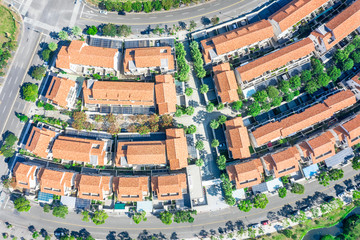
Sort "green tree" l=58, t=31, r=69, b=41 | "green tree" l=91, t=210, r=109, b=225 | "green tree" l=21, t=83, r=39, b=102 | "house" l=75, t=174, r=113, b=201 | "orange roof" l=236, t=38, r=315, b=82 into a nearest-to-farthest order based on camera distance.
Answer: "house" l=75, t=174, r=113, b=201
"green tree" l=91, t=210, r=109, b=225
"orange roof" l=236, t=38, r=315, b=82
"green tree" l=21, t=83, r=39, b=102
"green tree" l=58, t=31, r=69, b=41

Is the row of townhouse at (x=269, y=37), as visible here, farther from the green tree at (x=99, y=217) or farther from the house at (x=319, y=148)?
the green tree at (x=99, y=217)

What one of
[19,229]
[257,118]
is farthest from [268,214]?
[19,229]

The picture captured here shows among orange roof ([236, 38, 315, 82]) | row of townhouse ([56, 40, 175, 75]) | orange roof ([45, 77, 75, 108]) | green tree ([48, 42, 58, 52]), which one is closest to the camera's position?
orange roof ([236, 38, 315, 82])

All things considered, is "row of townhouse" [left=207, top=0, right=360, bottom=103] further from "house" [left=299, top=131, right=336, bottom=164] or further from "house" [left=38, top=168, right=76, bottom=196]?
"house" [left=38, top=168, right=76, bottom=196]

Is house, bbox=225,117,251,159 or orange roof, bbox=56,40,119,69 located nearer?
house, bbox=225,117,251,159

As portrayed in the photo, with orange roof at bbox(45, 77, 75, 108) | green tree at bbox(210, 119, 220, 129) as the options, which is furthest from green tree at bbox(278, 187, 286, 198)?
orange roof at bbox(45, 77, 75, 108)

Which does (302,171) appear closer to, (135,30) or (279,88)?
(279,88)

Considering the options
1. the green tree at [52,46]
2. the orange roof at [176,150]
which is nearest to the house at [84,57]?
the green tree at [52,46]
